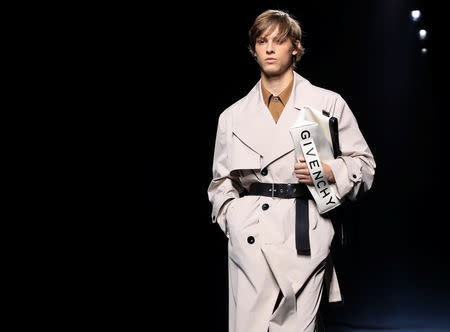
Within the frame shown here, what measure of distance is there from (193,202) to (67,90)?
4.35 feet

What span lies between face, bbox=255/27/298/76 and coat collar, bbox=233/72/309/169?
95 mm

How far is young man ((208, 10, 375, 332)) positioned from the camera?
114 inches

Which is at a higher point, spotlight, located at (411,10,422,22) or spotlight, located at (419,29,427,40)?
spotlight, located at (411,10,422,22)

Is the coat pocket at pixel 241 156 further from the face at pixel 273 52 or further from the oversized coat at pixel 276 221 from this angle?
the face at pixel 273 52

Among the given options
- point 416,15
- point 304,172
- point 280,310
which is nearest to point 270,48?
point 304,172

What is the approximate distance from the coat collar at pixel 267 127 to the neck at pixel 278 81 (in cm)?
3

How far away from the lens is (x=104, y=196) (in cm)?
Result: 468

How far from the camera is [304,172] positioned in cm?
287

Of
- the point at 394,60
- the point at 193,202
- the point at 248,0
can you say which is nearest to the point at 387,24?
the point at 394,60

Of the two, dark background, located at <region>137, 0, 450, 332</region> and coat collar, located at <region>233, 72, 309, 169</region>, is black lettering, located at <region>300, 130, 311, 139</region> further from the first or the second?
dark background, located at <region>137, 0, 450, 332</region>

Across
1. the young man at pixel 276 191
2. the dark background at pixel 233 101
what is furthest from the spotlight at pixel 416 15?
the young man at pixel 276 191

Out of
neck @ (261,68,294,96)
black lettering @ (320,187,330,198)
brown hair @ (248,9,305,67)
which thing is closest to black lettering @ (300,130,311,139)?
black lettering @ (320,187,330,198)

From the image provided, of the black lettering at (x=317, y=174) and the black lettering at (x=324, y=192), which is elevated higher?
the black lettering at (x=317, y=174)

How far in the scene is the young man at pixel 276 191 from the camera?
9.52 feet
